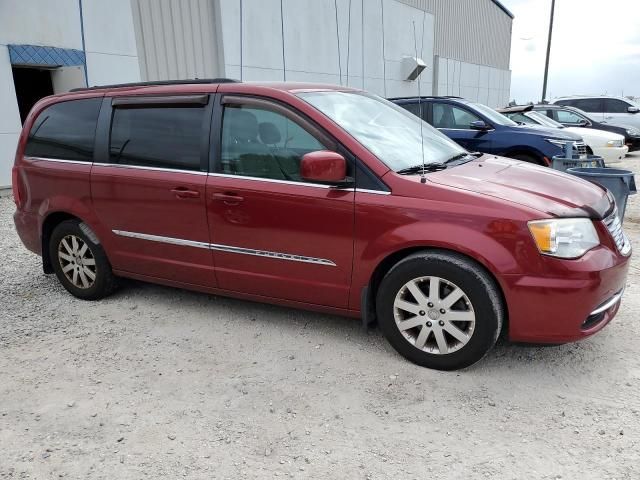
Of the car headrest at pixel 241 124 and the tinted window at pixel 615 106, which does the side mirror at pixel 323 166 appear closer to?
the car headrest at pixel 241 124

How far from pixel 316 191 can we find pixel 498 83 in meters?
34.2

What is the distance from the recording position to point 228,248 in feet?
11.8

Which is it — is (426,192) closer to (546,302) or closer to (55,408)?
(546,302)

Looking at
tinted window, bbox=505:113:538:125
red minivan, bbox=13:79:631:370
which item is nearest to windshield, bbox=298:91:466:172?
red minivan, bbox=13:79:631:370

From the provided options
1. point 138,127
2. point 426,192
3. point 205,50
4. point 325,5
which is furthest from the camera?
point 325,5

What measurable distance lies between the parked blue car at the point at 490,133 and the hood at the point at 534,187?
454 cm

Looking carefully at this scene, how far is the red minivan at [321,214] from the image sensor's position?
9.37 feet

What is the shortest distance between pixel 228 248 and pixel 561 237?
2.11 metres

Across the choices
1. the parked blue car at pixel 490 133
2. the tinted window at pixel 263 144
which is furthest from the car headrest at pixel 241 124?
the parked blue car at pixel 490 133

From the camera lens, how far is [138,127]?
3918mm

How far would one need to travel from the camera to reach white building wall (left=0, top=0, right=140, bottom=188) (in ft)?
29.8

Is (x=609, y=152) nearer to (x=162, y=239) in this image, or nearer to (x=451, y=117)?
(x=451, y=117)

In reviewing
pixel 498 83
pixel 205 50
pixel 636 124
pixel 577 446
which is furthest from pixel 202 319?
pixel 498 83

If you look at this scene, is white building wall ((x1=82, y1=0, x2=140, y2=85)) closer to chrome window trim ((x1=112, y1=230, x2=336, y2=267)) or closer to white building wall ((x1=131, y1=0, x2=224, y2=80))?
white building wall ((x1=131, y1=0, x2=224, y2=80))
